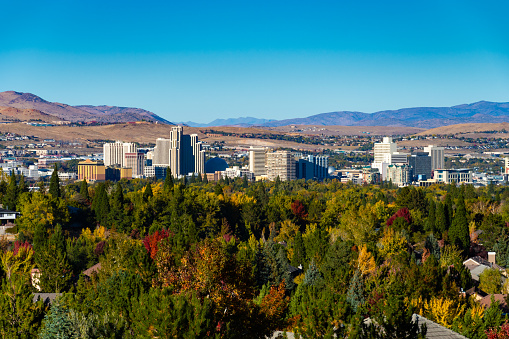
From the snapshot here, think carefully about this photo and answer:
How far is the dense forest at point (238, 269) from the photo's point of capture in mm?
30766

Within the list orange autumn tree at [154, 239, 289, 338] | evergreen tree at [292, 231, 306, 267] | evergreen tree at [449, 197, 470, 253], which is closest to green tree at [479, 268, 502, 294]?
evergreen tree at [292, 231, 306, 267]

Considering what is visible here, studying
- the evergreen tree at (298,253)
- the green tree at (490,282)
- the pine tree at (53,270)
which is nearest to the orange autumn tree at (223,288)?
the pine tree at (53,270)

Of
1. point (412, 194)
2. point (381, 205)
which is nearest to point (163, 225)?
point (381, 205)

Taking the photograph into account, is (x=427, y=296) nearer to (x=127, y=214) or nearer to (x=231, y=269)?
(x=231, y=269)

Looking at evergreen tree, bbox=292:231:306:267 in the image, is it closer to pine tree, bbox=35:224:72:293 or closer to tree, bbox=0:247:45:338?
pine tree, bbox=35:224:72:293

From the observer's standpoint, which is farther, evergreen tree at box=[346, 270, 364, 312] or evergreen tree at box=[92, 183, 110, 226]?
evergreen tree at box=[92, 183, 110, 226]

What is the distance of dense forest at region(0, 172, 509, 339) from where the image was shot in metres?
30.8

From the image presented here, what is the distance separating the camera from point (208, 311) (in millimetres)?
28188

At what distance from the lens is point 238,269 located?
32781mm

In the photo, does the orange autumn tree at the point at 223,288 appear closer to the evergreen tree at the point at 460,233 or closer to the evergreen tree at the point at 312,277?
the evergreen tree at the point at 312,277

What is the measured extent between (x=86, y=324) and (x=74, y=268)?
3307cm

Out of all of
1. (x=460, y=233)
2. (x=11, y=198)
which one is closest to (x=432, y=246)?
(x=460, y=233)

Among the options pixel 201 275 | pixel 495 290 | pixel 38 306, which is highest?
pixel 201 275

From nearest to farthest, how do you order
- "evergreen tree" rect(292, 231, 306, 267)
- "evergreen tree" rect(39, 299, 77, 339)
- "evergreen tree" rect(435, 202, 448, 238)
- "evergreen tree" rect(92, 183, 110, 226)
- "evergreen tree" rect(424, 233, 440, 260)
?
"evergreen tree" rect(39, 299, 77, 339) < "evergreen tree" rect(292, 231, 306, 267) < "evergreen tree" rect(424, 233, 440, 260) < "evergreen tree" rect(435, 202, 448, 238) < "evergreen tree" rect(92, 183, 110, 226)
